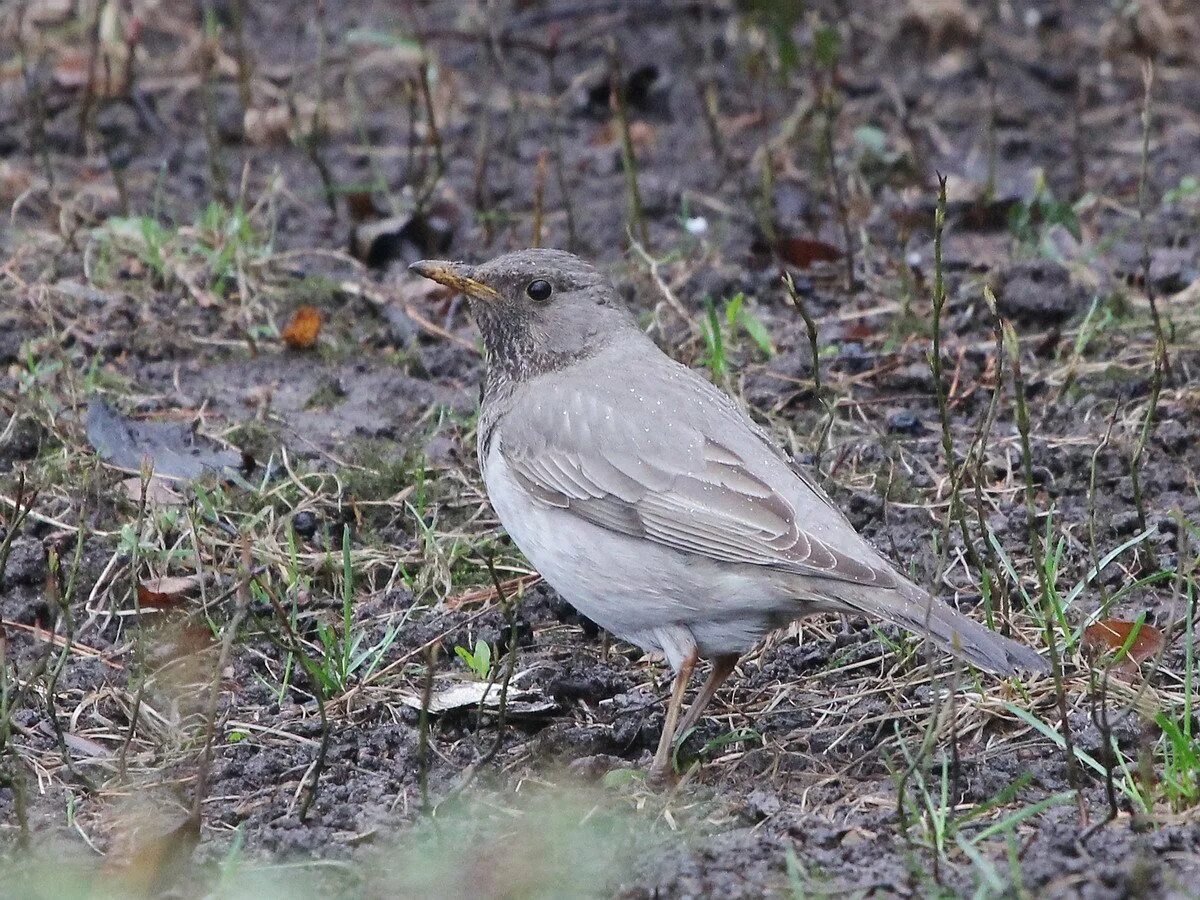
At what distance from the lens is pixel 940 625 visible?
471 centimetres

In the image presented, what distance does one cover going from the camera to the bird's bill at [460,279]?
6090 millimetres

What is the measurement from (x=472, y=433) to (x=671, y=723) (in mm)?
2018

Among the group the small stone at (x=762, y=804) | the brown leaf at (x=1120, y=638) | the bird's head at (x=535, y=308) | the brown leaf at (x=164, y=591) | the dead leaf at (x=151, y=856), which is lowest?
the brown leaf at (x=164, y=591)

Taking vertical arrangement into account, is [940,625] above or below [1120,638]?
above

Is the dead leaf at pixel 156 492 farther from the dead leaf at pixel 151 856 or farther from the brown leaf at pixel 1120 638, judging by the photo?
the brown leaf at pixel 1120 638

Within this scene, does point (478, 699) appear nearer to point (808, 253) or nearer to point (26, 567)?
point (26, 567)

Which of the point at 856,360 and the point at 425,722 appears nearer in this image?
the point at 425,722

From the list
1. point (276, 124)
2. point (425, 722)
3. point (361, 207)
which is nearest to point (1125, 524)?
point (425, 722)

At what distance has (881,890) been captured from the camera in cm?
407

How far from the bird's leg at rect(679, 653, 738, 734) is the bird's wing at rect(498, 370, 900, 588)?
0.40 metres

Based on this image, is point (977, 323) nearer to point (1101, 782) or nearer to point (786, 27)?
point (786, 27)

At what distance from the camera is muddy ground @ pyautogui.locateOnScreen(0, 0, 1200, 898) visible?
177 inches

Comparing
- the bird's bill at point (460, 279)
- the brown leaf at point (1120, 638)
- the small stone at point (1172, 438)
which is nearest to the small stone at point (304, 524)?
the bird's bill at point (460, 279)

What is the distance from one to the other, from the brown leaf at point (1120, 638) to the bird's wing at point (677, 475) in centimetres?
79
